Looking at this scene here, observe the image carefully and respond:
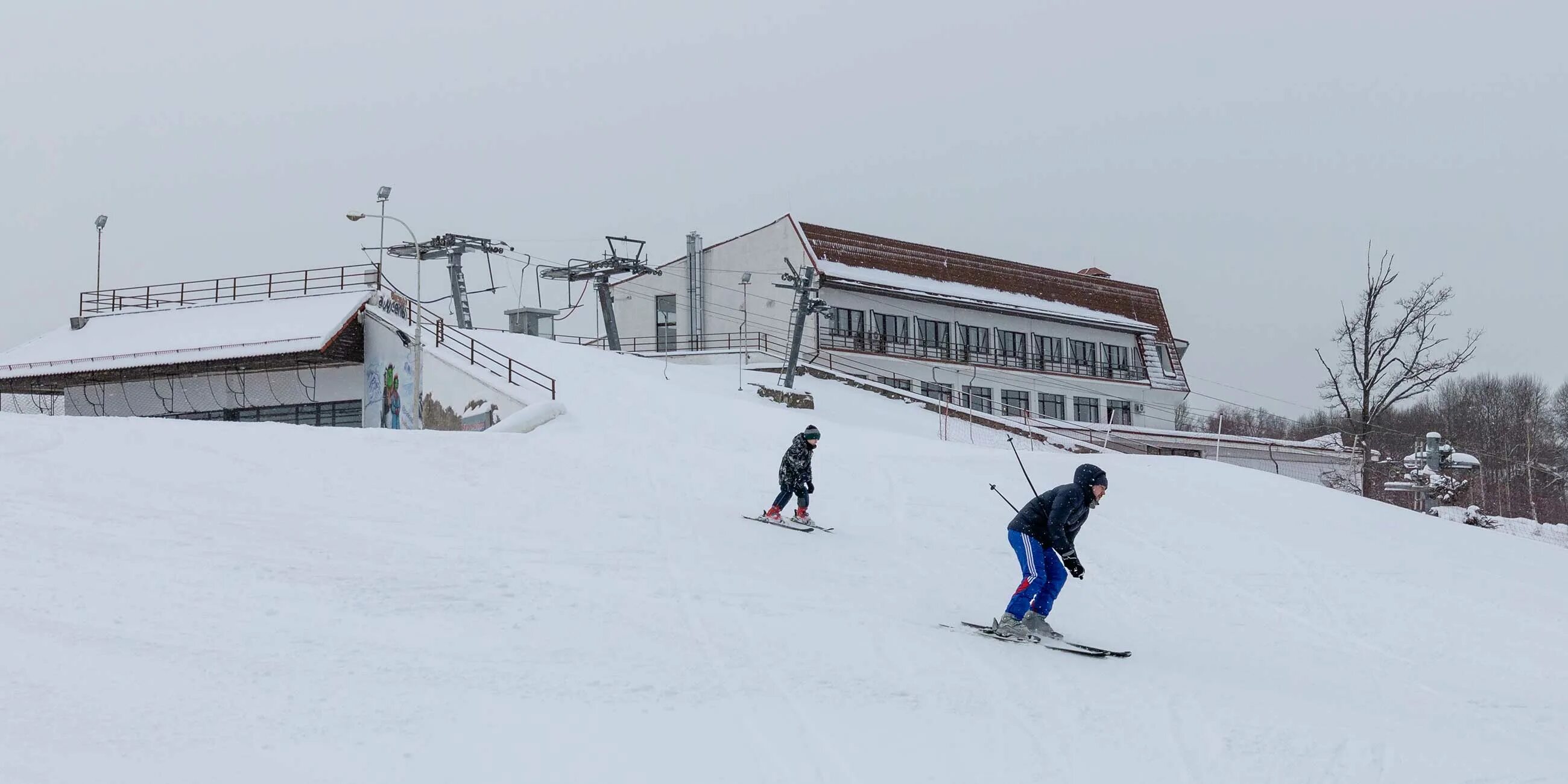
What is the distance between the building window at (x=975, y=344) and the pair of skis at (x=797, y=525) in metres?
38.0

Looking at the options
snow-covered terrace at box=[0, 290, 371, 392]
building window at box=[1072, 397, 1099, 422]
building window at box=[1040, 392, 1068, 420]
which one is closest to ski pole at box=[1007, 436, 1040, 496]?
snow-covered terrace at box=[0, 290, 371, 392]

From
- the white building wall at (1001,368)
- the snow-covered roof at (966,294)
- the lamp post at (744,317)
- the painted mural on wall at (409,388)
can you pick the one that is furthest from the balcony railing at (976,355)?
the painted mural on wall at (409,388)

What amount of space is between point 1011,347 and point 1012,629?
46.1m

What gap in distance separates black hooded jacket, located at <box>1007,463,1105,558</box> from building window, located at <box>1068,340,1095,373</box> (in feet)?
163

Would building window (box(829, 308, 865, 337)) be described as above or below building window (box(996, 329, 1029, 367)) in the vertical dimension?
above

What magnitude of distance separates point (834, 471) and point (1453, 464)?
1921 centimetres

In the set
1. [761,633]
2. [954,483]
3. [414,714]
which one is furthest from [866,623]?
[954,483]

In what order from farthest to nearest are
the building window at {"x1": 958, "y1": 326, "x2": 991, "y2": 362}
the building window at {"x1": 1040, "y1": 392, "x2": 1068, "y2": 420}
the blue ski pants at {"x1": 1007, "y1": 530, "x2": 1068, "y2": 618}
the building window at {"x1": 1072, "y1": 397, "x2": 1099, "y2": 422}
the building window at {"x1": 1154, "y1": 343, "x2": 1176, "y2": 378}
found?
1. the building window at {"x1": 1154, "y1": 343, "x2": 1176, "y2": 378}
2. the building window at {"x1": 1072, "y1": 397, "x2": 1099, "y2": 422}
3. the building window at {"x1": 1040, "y1": 392, "x2": 1068, "y2": 420}
4. the building window at {"x1": 958, "y1": 326, "x2": 991, "y2": 362}
5. the blue ski pants at {"x1": 1007, "y1": 530, "x2": 1068, "y2": 618}

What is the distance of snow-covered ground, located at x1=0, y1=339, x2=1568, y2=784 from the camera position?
23.0 ft

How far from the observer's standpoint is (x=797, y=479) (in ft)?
51.0

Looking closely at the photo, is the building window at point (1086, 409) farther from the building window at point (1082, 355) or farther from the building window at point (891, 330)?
the building window at point (891, 330)

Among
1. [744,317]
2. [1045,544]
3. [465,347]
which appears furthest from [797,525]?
[744,317]

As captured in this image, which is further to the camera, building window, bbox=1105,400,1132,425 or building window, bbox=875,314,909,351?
building window, bbox=1105,400,1132,425

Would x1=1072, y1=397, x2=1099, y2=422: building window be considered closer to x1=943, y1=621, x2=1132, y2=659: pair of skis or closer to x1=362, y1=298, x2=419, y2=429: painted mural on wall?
x1=362, y1=298, x2=419, y2=429: painted mural on wall
